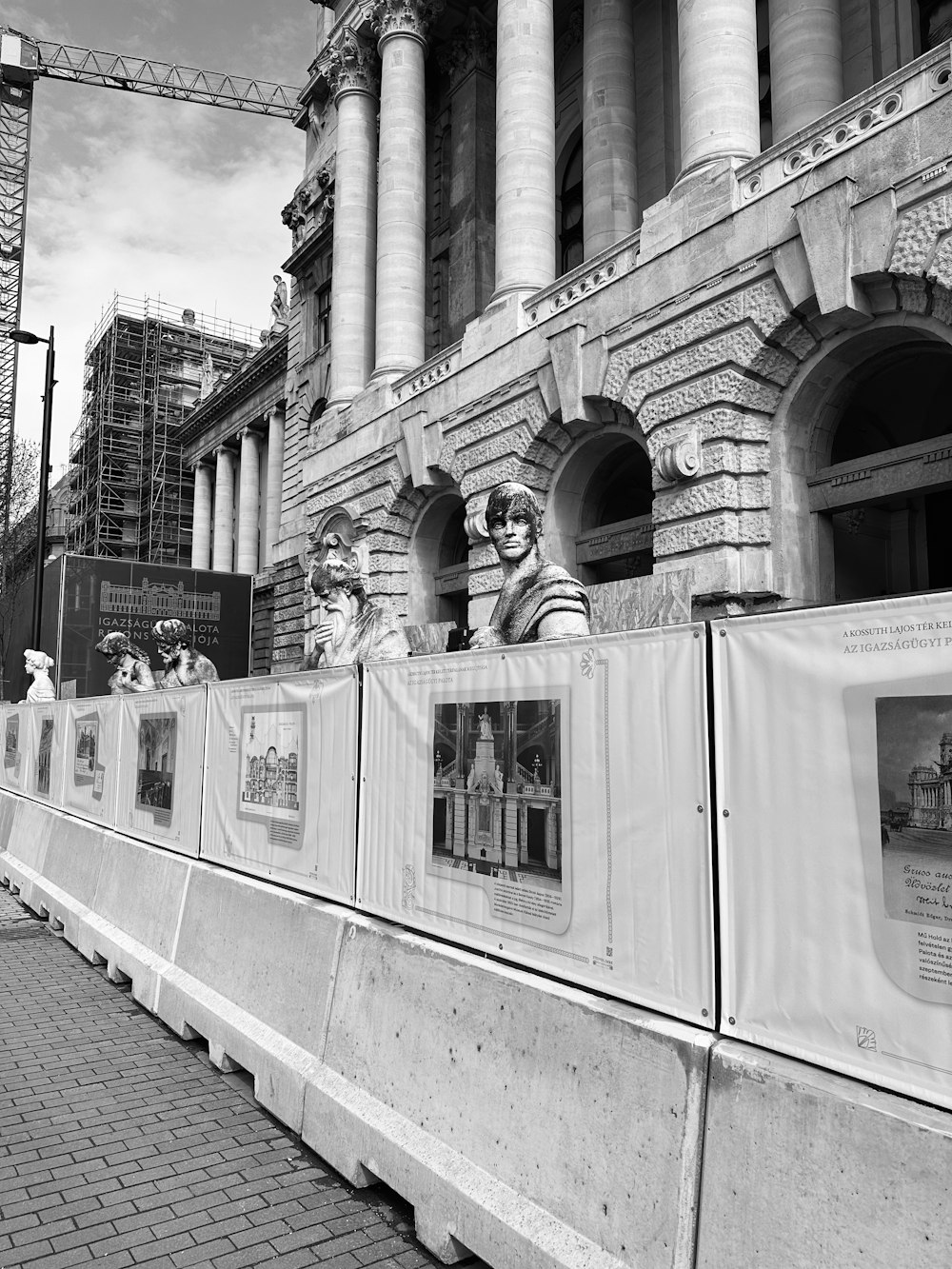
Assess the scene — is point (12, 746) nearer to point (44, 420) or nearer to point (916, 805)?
point (44, 420)

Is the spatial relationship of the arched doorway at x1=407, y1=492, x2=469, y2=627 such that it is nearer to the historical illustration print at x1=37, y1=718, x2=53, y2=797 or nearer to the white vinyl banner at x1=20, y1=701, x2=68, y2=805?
the white vinyl banner at x1=20, y1=701, x2=68, y2=805

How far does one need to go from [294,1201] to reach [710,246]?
12241 millimetres

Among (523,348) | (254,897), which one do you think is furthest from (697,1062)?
(523,348)

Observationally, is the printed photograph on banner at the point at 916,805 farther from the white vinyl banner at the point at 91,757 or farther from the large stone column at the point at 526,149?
the large stone column at the point at 526,149

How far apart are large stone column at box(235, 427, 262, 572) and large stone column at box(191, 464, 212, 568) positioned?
6.36 meters

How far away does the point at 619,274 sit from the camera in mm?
14406

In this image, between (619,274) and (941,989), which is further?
(619,274)

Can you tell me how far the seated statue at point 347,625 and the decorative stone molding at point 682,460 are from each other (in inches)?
222

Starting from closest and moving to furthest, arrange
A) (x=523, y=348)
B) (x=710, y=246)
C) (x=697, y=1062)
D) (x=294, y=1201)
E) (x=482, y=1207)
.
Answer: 1. (x=697, y=1062)
2. (x=482, y=1207)
3. (x=294, y=1201)
4. (x=710, y=246)
5. (x=523, y=348)

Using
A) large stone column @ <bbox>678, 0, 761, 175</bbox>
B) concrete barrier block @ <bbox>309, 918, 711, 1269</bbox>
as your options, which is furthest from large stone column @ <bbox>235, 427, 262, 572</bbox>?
concrete barrier block @ <bbox>309, 918, 711, 1269</bbox>

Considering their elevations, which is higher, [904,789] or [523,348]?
[523,348]

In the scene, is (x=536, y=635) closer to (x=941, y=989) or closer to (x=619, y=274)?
(x=941, y=989)

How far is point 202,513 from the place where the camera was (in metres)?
52.9

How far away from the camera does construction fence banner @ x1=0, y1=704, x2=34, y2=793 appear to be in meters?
13.7
